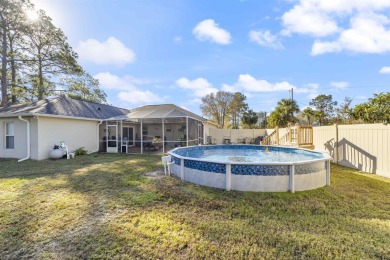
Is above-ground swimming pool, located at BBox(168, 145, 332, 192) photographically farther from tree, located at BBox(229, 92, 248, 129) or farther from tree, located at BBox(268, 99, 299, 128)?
tree, located at BBox(229, 92, 248, 129)

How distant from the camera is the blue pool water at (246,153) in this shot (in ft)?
34.9

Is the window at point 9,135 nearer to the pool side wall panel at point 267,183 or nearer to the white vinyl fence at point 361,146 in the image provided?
the pool side wall panel at point 267,183

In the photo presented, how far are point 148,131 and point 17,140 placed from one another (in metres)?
11.8

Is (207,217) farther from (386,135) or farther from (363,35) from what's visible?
(363,35)

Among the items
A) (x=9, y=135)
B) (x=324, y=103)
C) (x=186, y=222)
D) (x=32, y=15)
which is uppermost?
(x=32, y=15)

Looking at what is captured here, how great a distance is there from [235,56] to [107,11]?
1142 cm

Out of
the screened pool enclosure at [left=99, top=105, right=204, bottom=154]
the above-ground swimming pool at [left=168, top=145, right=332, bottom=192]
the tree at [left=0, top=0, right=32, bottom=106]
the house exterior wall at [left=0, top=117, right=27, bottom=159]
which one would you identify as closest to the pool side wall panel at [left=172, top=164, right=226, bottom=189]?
the above-ground swimming pool at [left=168, top=145, right=332, bottom=192]

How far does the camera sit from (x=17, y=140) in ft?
38.8

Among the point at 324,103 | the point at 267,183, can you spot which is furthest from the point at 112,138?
the point at 324,103

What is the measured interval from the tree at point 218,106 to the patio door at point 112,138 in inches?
891

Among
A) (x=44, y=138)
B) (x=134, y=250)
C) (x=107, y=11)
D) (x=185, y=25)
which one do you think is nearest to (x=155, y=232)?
(x=134, y=250)

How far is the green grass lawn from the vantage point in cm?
293

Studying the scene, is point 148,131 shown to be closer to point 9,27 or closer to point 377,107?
point 9,27

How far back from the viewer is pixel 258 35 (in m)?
14.5
